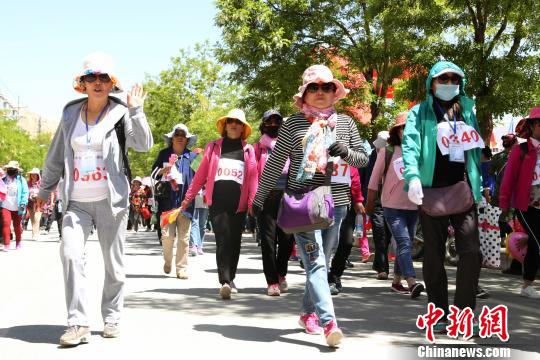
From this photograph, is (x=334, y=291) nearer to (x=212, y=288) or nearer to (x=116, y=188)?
(x=212, y=288)

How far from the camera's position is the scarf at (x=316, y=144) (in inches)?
226

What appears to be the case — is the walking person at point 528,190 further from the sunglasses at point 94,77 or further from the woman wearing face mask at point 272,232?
the sunglasses at point 94,77

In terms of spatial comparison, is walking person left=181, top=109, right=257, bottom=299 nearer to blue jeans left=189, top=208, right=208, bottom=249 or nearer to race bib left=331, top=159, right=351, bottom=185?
race bib left=331, top=159, right=351, bottom=185

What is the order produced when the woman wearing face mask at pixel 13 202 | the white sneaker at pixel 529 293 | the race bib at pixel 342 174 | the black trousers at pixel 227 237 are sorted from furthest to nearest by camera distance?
the woman wearing face mask at pixel 13 202
the white sneaker at pixel 529 293
the black trousers at pixel 227 237
the race bib at pixel 342 174

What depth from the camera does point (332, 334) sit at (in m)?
5.45

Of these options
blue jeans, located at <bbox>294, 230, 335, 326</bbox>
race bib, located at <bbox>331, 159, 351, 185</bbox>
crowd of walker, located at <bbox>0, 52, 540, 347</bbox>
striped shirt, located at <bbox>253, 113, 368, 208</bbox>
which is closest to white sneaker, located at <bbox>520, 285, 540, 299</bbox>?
race bib, located at <bbox>331, 159, 351, 185</bbox>

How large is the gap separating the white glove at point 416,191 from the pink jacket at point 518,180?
10.7 feet

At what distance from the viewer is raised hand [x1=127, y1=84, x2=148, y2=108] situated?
19.5ft

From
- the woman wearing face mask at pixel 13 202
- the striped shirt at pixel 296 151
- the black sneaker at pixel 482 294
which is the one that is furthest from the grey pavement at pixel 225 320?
the woman wearing face mask at pixel 13 202

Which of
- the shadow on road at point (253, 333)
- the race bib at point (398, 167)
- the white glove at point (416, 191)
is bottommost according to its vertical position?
the shadow on road at point (253, 333)

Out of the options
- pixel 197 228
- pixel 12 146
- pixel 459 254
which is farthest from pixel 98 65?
pixel 12 146

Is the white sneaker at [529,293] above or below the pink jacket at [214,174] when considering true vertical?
below

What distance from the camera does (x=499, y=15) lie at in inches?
603

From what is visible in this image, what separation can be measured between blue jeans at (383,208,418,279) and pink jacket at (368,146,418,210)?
3.1 inches
